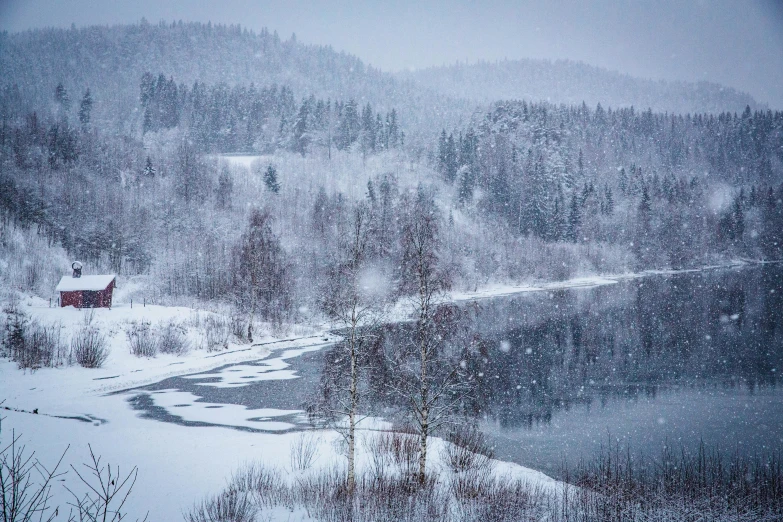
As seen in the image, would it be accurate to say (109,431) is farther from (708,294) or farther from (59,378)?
(708,294)

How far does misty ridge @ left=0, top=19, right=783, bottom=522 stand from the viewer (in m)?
14.5

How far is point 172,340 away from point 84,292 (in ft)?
47.8

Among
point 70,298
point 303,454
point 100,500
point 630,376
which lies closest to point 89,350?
point 70,298

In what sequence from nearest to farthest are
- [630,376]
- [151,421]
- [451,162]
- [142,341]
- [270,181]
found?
[151,421], [630,376], [142,341], [270,181], [451,162]

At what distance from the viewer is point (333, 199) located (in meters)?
96.9

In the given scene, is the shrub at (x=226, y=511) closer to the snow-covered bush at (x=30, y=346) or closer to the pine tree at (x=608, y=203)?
the snow-covered bush at (x=30, y=346)

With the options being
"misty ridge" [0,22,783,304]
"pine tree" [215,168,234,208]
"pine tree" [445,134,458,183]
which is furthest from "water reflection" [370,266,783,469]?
"pine tree" [445,134,458,183]

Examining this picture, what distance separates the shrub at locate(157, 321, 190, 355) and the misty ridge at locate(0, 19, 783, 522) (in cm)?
24

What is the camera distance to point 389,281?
28641 mm

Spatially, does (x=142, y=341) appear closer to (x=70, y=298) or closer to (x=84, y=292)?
(x=84, y=292)

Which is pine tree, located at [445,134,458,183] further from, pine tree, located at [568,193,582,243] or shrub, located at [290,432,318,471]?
shrub, located at [290,432,318,471]

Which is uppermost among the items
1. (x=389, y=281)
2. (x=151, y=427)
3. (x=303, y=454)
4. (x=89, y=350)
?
(x=389, y=281)

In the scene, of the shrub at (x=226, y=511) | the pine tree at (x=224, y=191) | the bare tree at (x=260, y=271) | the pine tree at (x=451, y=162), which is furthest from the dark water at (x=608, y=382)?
the pine tree at (x=451, y=162)

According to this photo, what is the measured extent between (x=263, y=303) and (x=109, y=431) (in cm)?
2969
